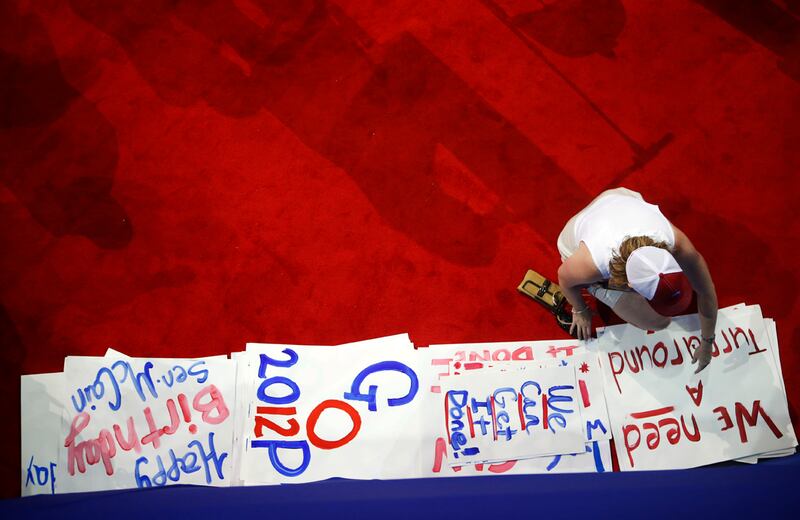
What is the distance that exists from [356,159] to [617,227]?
1.06 meters

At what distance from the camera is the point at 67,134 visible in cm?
252

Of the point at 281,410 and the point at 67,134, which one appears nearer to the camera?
the point at 281,410

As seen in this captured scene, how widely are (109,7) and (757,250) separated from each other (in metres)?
2.74

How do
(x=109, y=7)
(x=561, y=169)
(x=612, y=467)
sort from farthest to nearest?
(x=109, y=7) < (x=561, y=169) < (x=612, y=467)

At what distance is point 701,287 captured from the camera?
1896 mm

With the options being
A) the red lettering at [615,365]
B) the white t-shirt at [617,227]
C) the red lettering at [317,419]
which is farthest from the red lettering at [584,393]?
the red lettering at [317,419]

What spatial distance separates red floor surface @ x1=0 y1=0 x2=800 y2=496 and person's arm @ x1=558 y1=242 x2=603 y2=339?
162 millimetres

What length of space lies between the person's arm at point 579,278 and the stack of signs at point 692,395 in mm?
127

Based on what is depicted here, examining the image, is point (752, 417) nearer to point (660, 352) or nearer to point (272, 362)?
point (660, 352)

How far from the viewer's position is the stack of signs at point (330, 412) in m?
2.14

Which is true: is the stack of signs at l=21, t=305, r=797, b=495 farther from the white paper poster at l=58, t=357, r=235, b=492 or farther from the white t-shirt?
the white t-shirt

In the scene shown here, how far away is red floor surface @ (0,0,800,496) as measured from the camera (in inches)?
92.3

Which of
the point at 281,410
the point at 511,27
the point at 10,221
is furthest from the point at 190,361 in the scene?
the point at 511,27

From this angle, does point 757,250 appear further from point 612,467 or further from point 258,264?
point 258,264
